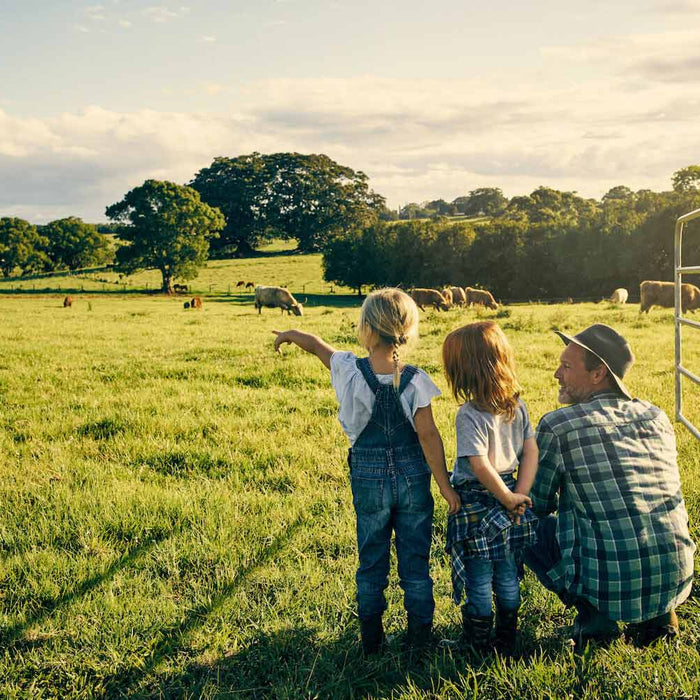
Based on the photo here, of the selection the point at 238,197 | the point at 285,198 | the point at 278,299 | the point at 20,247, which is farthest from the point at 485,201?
the point at 278,299

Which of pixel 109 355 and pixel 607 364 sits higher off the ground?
pixel 607 364

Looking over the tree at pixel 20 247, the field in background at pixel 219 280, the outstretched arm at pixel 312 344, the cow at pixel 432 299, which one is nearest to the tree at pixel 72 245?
the tree at pixel 20 247

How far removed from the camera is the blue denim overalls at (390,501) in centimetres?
316

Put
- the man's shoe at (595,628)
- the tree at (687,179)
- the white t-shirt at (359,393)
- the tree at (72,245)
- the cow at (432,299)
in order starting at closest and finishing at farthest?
the man's shoe at (595,628) < the white t-shirt at (359,393) < the cow at (432,299) < the tree at (687,179) < the tree at (72,245)

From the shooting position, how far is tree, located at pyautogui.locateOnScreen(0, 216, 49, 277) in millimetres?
75500

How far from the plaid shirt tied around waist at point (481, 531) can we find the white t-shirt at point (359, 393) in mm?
517

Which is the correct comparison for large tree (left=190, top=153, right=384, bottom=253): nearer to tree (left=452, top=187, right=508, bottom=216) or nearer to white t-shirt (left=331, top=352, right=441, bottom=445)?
tree (left=452, top=187, right=508, bottom=216)

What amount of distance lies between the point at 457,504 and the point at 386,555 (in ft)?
1.66

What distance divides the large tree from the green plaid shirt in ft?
286

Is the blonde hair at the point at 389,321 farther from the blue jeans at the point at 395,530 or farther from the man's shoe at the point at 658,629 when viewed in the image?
the man's shoe at the point at 658,629

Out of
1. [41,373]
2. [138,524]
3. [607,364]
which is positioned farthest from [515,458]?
[41,373]

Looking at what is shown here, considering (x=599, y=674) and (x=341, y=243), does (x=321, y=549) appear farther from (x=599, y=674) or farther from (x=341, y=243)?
(x=341, y=243)

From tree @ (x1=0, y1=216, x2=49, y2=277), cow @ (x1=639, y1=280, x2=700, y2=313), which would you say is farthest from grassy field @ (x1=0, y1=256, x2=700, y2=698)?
tree @ (x1=0, y1=216, x2=49, y2=277)

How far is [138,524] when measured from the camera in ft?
14.8
